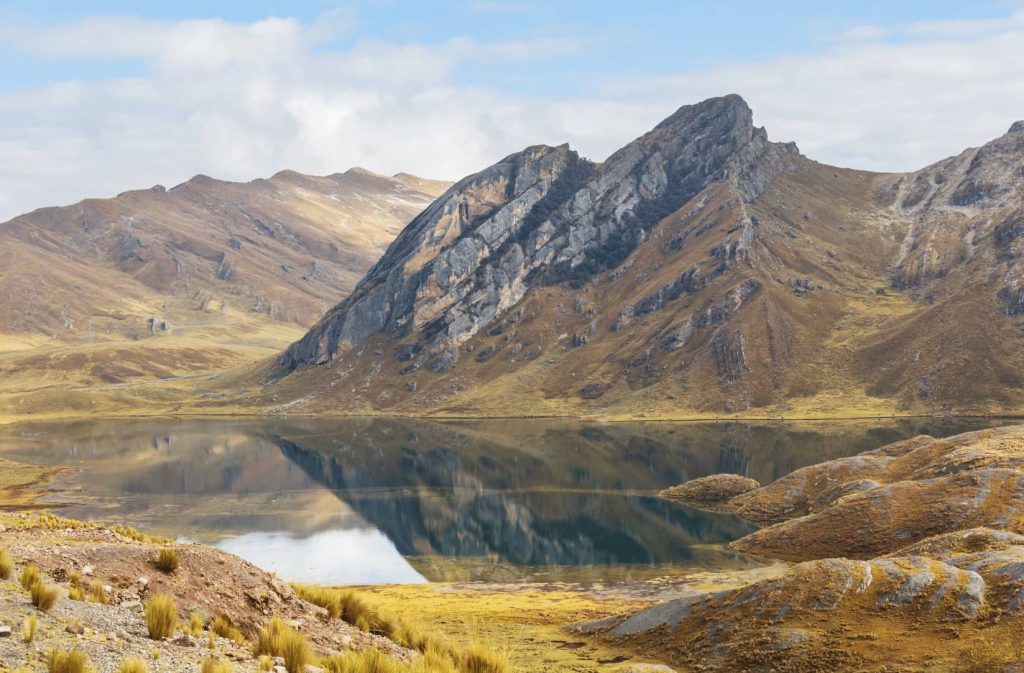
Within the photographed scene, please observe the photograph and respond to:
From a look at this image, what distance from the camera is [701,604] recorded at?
33.8 m

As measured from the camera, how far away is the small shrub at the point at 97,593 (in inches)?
687

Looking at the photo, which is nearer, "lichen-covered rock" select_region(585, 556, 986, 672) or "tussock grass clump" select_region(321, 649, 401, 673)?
"tussock grass clump" select_region(321, 649, 401, 673)

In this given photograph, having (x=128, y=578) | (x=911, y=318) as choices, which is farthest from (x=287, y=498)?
(x=911, y=318)

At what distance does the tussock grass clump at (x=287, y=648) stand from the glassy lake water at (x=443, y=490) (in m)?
46.4

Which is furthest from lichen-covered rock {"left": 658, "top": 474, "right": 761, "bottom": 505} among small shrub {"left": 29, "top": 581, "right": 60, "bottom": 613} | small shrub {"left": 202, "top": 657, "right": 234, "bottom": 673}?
small shrub {"left": 29, "top": 581, "right": 60, "bottom": 613}

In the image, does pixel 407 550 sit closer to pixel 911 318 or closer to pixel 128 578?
pixel 128 578

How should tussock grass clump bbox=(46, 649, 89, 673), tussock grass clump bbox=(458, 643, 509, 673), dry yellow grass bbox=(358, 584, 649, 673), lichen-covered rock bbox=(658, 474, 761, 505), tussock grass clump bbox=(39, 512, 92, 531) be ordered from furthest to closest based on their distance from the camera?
lichen-covered rock bbox=(658, 474, 761, 505), dry yellow grass bbox=(358, 584, 649, 673), tussock grass clump bbox=(39, 512, 92, 531), tussock grass clump bbox=(458, 643, 509, 673), tussock grass clump bbox=(46, 649, 89, 673)

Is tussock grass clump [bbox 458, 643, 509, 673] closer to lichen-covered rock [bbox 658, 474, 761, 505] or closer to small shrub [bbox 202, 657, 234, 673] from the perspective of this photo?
small shrub [bbox 202, 657, 234, 673]

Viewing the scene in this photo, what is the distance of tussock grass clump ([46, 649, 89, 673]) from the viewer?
507 inches

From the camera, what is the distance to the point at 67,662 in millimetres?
13000

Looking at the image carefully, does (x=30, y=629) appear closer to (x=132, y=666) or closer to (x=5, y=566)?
(x=132, y=666)

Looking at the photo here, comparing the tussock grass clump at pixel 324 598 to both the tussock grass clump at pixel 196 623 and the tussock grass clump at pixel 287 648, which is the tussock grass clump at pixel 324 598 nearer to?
the tussock grass clump at pixel 196 623

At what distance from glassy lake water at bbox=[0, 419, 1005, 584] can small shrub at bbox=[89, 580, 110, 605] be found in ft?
155

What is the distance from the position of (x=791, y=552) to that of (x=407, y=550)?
36.1m
